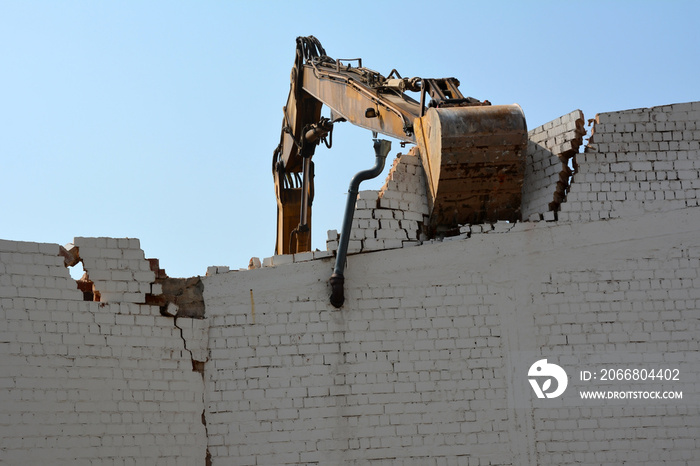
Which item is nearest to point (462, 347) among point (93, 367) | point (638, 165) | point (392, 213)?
point (392, 213)

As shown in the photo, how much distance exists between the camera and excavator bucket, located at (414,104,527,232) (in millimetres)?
10461

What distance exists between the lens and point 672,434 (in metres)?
10.2

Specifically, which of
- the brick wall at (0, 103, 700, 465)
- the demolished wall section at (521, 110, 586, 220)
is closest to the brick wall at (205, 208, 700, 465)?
the brick wall at (0, 103, 700, 465)

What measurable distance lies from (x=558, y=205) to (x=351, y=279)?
241cm

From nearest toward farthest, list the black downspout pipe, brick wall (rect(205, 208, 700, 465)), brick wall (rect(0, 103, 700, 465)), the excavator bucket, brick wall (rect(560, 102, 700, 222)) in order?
1. brick wall (rect(0, 103, 700, 465))
2. brick wall (rect(205, 208, 700, 465))
3. the black downspout pipe
4. the excavator bucket
5. brick wall (rect(560, 102, 700, 222))

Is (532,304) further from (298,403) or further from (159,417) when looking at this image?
(159,417)

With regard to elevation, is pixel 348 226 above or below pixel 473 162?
below

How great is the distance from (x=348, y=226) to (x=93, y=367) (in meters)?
2.93

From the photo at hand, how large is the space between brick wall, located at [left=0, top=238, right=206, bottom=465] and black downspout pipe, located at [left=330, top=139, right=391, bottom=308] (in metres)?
1.50

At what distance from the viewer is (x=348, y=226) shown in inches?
406

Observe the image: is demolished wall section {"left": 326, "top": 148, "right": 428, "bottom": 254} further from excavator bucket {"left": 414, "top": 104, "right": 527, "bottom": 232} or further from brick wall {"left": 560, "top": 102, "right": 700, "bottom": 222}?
brick wall {"left": 560, "top": 102, "right": 700, "bottom": 222}

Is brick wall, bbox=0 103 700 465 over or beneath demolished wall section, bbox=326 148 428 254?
beneath

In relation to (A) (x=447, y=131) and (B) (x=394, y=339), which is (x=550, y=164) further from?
(B) (x=394, y=339)

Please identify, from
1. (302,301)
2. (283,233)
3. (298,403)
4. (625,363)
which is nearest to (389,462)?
(298,403)
